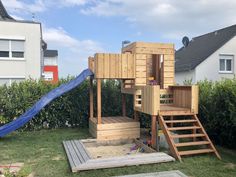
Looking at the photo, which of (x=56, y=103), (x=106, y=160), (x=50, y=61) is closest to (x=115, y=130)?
(x=106, y=160)

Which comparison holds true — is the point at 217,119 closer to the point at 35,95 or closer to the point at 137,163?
the point at 137,163

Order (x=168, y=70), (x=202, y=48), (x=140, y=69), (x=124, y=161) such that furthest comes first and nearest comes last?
1. (x=202, y=48)
2. (x=168, y=70)
3. (x=140, y=69)
4. (x=124, y=161)

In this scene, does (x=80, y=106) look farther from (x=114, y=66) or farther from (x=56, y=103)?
(x=114, y=66)

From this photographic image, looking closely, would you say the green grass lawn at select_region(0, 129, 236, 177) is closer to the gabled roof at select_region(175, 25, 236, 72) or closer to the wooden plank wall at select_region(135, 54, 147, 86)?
the wooden plank wall at select_region(135, 54, 147, 86)

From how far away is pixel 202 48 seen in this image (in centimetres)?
2408

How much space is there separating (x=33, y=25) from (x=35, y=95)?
368 inches

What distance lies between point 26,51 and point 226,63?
1574 cm

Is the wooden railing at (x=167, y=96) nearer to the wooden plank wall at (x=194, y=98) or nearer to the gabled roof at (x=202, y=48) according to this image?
the wooden plank wall at (x=194, y=98)

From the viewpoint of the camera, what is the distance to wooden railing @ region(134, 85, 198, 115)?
735cm

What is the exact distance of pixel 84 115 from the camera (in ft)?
37.1

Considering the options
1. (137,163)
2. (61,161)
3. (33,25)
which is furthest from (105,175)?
(33,25)

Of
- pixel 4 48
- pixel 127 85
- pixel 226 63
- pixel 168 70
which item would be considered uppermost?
pixel 4 48

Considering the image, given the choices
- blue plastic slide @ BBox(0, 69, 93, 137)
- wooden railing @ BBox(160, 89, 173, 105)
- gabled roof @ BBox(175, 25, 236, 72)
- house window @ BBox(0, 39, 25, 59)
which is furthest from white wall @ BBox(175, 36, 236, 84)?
blue plastic slide @ BBox(0, 69, 93, 137)

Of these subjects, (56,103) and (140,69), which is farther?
(56,103)
